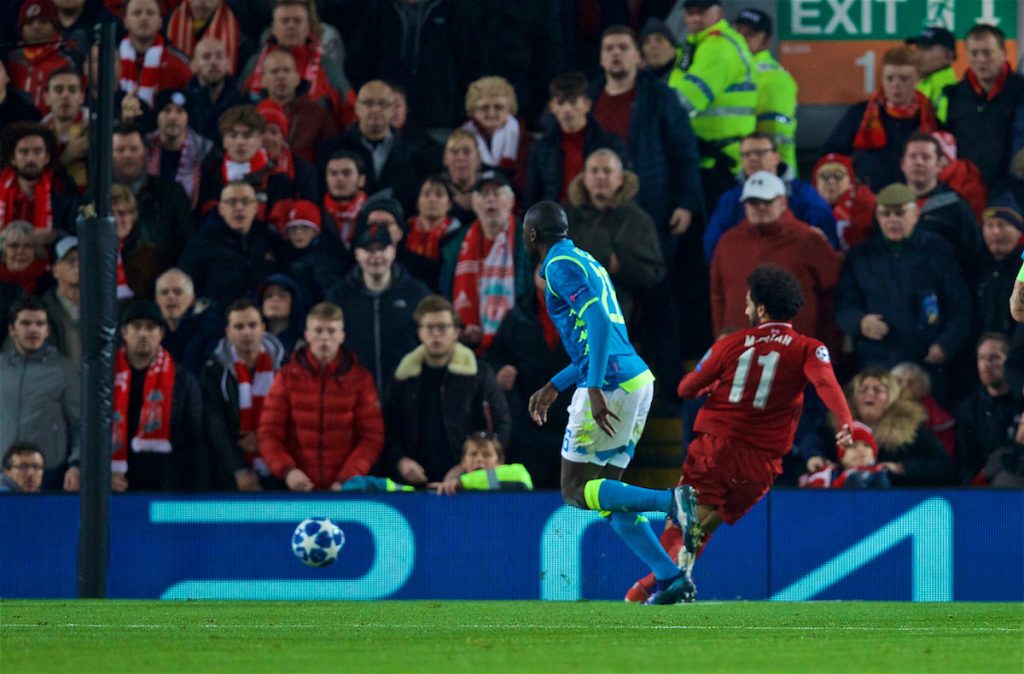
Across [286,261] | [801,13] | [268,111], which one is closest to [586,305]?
[286,261]

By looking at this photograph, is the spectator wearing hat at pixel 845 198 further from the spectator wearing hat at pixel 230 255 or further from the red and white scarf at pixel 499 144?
the spectator wearing hat at pixel 230 255

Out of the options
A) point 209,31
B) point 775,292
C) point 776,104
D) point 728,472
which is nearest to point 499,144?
point 776,104

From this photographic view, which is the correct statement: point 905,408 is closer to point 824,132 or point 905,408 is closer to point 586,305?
point 586,305

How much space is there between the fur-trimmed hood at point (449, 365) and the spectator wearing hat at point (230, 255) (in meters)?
1.43

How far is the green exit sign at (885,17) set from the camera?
15.5 meters

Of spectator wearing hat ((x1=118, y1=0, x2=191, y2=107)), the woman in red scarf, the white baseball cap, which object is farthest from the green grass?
spectator wearing hat ((x1=118, y1=0, x2=191, y2=107))

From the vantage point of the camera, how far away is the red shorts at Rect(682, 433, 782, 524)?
9664mm

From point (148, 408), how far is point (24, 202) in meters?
2.11

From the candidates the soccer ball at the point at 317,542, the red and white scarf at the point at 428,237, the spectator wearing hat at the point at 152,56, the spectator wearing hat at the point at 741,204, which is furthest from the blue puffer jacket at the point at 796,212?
the spectator wearing hat at the point at 152,56

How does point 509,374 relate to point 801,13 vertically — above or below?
below

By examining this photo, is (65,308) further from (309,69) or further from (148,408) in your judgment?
(309,69)

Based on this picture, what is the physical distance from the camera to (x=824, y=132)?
1520 centimetres

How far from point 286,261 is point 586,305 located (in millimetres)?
4241

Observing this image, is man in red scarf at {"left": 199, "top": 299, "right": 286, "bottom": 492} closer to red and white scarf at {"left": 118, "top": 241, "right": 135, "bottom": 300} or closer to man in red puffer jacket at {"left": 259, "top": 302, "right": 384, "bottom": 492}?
man in red puffer jacket at {"left": 259, "top": 302, "right": 384, "bottom": 492}
